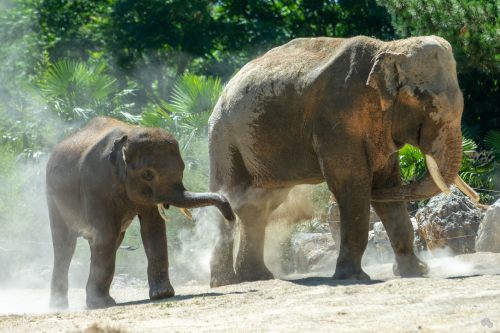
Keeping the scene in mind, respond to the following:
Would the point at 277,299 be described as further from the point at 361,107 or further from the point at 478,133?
the point at 478,133

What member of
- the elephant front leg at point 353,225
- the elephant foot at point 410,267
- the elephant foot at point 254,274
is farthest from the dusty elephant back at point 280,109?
the elephant foot at point 410,267

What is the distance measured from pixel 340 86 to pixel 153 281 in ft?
8.35

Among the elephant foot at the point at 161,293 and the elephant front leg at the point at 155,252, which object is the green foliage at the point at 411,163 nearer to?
the elephant front leg at the point at 155,252

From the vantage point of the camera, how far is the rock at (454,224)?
572 inches

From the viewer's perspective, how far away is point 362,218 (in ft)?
37.8

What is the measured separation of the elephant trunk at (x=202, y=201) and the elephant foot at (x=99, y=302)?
41.8 inches

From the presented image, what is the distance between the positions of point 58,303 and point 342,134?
3368 millimetres

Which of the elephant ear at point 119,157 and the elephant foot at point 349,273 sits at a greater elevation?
the elephant ear at point 119,157

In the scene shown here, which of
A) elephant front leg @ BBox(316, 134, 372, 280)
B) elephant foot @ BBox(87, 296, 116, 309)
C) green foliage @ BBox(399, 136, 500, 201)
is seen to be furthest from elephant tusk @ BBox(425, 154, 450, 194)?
green foliage @ BBox(399, 136, 500, 201)

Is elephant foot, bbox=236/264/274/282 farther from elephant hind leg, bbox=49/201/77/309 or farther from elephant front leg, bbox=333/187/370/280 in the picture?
elephant hind leg, bbox=49/201/77/309

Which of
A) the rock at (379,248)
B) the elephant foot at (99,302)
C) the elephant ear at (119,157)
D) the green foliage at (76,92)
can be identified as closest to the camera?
the elephant foot at (99,302)

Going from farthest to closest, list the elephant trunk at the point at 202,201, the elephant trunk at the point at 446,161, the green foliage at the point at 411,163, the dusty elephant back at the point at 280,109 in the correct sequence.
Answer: the green foliage at the point at 411,163 < the dusty elephant back at the point at 280,109 < the elephant trunk at the point at 446,161 < the elephant trunk at the point at 202,201

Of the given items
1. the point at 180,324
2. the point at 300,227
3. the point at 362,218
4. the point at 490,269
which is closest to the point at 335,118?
the point at 362,218

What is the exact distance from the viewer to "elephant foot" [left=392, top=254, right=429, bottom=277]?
12.1 meters
